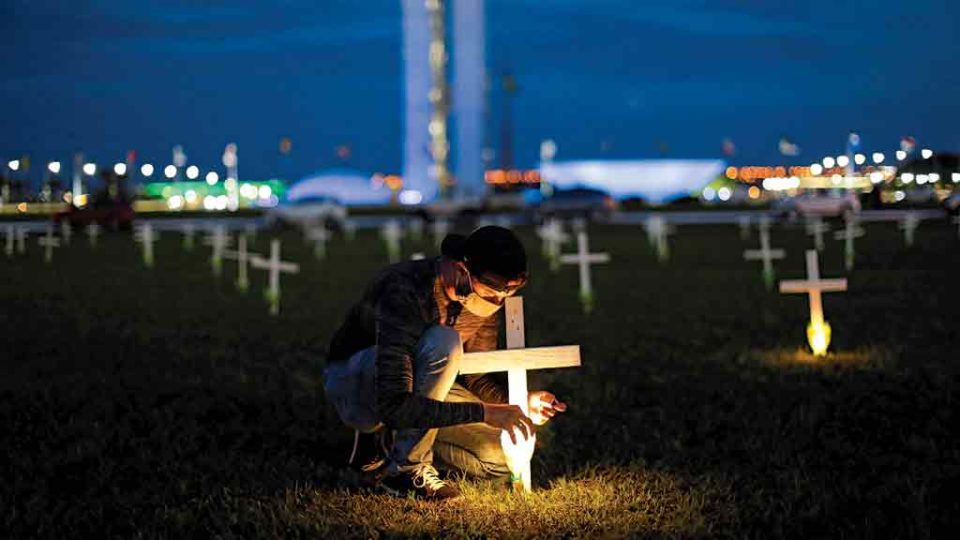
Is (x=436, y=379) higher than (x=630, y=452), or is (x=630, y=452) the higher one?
(x=436, y=379)

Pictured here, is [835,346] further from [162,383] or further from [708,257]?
[708,257]

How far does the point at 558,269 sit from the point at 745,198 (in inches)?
3192

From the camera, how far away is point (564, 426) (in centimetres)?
840

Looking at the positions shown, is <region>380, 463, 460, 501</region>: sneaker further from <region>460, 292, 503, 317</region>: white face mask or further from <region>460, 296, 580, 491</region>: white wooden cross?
<region>460, 292, 503, 317</region>: white face mask

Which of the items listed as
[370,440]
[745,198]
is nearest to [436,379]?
[370,440]

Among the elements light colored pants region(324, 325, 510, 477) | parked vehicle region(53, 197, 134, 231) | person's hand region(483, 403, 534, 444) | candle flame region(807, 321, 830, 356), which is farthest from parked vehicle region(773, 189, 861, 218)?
person's hand region(483, 403, 534, 444)

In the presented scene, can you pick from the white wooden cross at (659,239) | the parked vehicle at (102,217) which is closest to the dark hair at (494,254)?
the white wooden cross at (659,239)

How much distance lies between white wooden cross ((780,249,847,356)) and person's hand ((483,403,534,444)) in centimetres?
568

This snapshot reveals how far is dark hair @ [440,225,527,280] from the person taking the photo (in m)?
5.44

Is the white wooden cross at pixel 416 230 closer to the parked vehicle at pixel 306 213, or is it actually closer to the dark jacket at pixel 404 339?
the parked vehicle at pixel 306 213

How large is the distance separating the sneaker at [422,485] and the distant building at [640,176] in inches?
4080

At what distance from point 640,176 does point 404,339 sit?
109 metres

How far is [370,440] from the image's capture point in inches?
276

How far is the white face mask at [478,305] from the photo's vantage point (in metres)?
5.75
